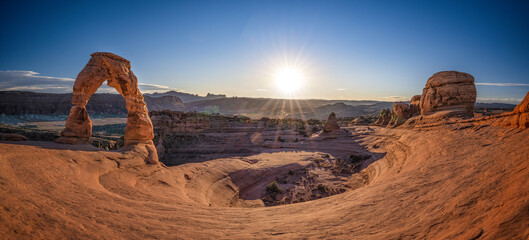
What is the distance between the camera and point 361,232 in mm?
4117

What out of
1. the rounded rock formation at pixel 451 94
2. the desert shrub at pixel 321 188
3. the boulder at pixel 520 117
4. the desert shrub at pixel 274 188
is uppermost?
the rounded rock formation at pixel 451 94

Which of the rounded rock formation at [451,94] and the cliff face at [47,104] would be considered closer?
the rounded rock formation at [451,94]

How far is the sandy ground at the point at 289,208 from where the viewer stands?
330 cm

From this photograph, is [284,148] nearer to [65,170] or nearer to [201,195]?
[201,195]

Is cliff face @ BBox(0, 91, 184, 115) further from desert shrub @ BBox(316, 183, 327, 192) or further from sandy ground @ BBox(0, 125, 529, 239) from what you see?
desert shrub @ BBox(316, 183, 327, 192)

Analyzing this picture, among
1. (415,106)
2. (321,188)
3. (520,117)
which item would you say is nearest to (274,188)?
(321,188)

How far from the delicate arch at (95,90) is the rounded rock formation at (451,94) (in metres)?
20.5

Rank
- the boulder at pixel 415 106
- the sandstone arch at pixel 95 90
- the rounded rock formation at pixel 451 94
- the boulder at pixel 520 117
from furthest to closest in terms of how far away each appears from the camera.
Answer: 1. the boulder at pixel 415 106
2. the rounded rock formation at pixel 451 94
3. the sandstone arch at pixel 95 90
4. the boulder at pixel 520 117

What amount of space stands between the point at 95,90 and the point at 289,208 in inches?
424

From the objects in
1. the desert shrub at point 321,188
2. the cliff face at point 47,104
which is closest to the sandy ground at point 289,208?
the desert shrub at point 321,188

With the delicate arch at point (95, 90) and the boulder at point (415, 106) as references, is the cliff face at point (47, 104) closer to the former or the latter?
the delicate arch at point (95, 90)

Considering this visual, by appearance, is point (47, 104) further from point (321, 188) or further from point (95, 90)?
point (321, 188)

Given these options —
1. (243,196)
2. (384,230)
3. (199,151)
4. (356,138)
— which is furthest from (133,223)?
(356,138)

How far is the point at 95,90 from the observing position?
422 inches
